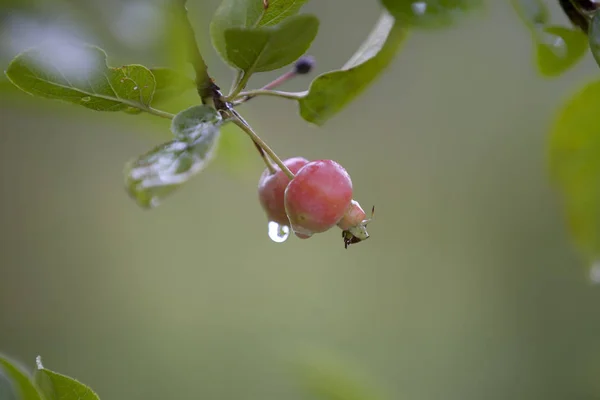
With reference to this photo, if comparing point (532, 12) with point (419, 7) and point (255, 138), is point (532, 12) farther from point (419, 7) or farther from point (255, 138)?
point (255, 138)

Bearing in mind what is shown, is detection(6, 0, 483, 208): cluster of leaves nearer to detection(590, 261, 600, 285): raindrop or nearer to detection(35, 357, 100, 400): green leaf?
detection(35, 357, 100, 400): green leaf

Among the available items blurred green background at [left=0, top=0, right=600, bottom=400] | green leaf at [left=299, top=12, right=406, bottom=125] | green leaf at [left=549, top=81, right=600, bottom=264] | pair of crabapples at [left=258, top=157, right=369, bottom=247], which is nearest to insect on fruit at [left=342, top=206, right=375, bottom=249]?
pair of crabapples at [left=258, top=157, right=369, bottom=247]

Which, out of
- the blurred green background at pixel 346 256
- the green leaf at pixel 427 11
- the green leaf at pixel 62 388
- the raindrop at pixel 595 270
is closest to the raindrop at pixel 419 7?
the green leaf at pixel 427 11

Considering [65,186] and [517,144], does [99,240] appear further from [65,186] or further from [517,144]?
[517,144]

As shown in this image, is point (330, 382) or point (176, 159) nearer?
point (176, 159)

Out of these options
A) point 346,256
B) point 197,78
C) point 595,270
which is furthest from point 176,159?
point 346,256

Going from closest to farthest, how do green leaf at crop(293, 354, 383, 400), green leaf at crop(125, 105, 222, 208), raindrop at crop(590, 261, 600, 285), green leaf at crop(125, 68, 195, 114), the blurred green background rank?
1. green leaf at crop(125, 105, 222, 208)
2. green leaf at crop(125, 68, 195, 114)
3. green leaf at crop(293, 354, 383, 400)
4. raindrop at crop(590, 261, 600, 285)
5. the blurred green background
